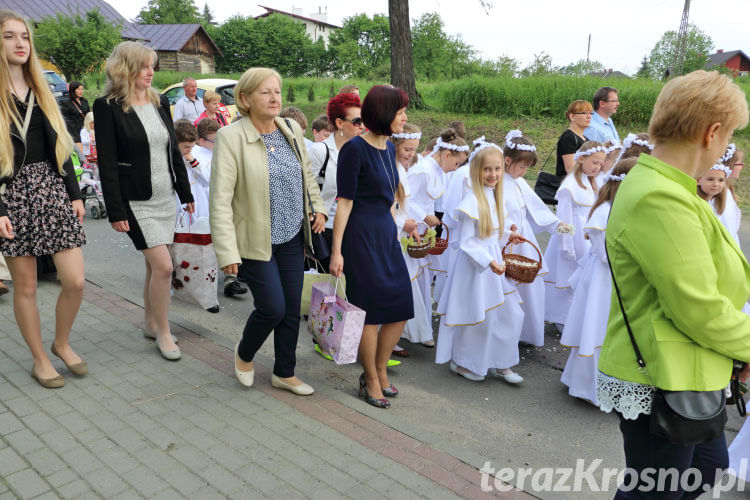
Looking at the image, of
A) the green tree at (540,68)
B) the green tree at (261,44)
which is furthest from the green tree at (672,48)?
the green tree at (540,68)

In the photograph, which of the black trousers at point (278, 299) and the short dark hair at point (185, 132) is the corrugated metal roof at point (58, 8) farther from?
the black trousers at point (278, 299)

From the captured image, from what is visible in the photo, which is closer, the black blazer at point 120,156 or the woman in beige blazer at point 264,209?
the woman in beige blazer at point 264,209

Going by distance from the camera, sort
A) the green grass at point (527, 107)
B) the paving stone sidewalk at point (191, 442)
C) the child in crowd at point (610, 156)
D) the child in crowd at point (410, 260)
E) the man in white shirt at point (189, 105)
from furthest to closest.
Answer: the green grass at point (527, 107), the man in white shirt at point (189, 105), the child in crowd at point (610, 156), the child in crowd at point (410, 260), the paving stone sidewalk at point (191, 442)

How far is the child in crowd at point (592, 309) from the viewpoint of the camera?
418 centimetres

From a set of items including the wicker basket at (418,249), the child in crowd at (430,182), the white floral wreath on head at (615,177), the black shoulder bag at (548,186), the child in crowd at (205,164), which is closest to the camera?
the white floral wreath on head at (615,177)

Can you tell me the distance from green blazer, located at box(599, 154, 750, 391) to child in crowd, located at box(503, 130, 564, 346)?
268 centimetres

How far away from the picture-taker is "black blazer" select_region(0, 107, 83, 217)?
11.6 ft

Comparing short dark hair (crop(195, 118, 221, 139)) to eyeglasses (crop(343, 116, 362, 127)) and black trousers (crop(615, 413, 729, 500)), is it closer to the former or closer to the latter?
eyeglasses (crop(343, 116, 362, 127))

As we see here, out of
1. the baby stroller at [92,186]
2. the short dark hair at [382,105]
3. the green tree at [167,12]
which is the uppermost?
the green tree at [167,12]

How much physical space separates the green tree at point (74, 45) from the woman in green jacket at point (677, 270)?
31240 millimetres

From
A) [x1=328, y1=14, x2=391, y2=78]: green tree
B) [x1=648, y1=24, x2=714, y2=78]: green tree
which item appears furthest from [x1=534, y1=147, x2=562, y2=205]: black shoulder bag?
[x1=328, y1=14, x2=391, y2=78]: green tree

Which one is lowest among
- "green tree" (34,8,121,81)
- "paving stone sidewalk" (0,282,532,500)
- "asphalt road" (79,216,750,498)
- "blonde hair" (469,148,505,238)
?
"asphalt road" (79,216,750,498)

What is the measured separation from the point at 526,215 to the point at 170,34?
2909 inches

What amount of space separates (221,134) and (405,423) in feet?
6.72
